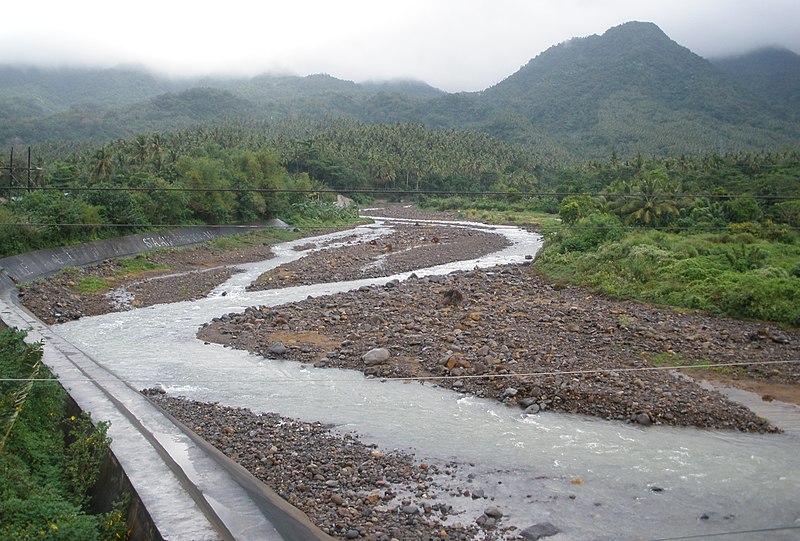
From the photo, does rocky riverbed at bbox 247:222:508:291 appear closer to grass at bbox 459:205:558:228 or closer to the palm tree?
the palm tree

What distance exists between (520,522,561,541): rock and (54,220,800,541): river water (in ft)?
0.43

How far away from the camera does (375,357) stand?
17.6 meters

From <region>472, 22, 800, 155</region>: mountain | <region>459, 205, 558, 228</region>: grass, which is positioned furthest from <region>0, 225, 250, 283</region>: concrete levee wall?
<region>472, 22, 800, 155</region>: mountain

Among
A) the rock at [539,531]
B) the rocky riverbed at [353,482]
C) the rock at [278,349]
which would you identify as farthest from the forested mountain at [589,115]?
the rock at [539,531]

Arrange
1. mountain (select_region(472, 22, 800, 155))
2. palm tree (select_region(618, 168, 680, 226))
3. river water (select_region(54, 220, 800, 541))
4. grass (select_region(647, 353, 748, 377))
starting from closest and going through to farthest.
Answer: river water (select_region(54, 220, 800, 541)) → grass (select_region(647, 353, 748, 377)) → palm tree (select_region(618, 168, 680, 226)) → mountain (select_region(472, 22, 800, 155))

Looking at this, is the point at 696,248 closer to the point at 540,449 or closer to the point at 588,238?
the point at 588,238

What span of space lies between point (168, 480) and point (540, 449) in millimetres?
6765

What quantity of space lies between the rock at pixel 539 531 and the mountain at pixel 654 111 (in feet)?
371

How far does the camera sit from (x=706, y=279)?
2455cm

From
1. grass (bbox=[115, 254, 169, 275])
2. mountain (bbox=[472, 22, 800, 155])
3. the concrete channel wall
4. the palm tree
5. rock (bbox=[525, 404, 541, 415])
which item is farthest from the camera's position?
mountain (bbox=[472, 22, 800, 155])

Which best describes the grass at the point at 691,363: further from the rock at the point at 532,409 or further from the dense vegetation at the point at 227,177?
the dense vegetation at the point at 227,177

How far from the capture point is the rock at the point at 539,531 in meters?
9.09

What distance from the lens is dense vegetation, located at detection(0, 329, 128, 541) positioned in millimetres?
7359

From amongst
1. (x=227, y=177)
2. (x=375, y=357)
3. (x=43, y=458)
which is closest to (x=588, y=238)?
(x=375, y=357)
